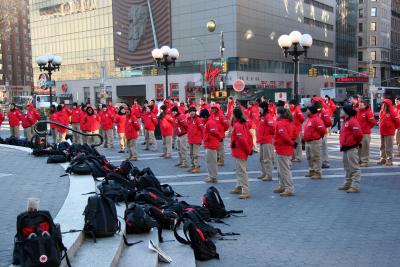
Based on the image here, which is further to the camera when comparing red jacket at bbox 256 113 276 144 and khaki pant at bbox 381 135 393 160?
khaki pant at bbox 381 135 393 160

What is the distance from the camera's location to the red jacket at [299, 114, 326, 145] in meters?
Result: 11.8

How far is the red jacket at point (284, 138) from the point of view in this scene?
1020 cm

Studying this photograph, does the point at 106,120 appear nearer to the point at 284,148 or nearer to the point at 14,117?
the point at 14,117

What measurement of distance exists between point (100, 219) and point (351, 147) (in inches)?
255

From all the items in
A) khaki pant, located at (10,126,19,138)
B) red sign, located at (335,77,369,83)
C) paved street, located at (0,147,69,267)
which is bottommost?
paved street, located at (0,147,69,267)

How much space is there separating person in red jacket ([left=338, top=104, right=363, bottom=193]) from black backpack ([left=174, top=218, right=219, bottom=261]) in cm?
491

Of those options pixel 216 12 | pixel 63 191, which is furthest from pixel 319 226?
pixel 216 12

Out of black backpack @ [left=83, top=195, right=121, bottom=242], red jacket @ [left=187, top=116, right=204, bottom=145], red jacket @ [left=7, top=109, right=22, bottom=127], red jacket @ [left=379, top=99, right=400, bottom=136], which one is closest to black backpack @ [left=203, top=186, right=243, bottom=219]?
black backpack @ [left=83, top=195, right=121, bottom=242]

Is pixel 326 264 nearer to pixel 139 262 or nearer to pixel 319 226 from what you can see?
pixel 319 226

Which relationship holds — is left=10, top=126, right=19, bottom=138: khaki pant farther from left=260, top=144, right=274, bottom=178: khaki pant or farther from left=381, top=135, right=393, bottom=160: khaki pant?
left=381, top=135, right=393, bottom=160: khaki pant

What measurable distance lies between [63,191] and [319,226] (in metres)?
4.69

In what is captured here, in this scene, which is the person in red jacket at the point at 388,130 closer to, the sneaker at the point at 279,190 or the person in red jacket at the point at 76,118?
the sneaker at the point at 279,190

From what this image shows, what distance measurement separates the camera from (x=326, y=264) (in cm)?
609

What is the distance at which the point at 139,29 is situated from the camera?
72812 mm
